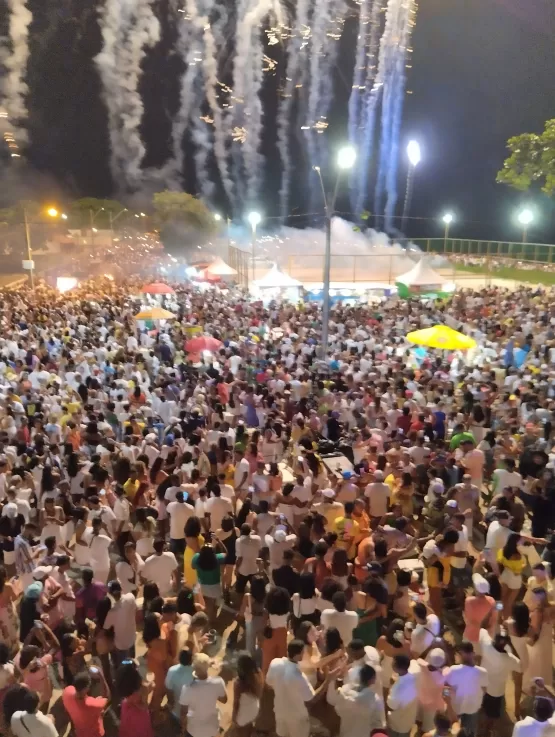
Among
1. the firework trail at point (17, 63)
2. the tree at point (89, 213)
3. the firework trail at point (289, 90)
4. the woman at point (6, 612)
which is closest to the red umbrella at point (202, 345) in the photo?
the woman at point (6, 612)

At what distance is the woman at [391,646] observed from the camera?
446cm

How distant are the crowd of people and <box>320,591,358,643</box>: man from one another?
0.01 m

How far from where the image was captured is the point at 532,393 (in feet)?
32.7

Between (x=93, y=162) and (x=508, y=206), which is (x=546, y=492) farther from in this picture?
(x=93, y=162)

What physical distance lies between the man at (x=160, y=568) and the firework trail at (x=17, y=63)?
214 ft

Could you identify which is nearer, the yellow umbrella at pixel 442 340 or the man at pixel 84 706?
the man at pixel 84 706

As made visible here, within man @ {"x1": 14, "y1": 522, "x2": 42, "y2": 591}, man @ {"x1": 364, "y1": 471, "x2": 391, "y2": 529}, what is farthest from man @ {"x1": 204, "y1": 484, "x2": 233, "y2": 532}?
man @ {"x1": 14, "y1": 522, "x2": 42, "y2": 591}

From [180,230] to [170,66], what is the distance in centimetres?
2841

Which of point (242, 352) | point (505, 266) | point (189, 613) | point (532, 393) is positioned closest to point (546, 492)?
point (532, 393)

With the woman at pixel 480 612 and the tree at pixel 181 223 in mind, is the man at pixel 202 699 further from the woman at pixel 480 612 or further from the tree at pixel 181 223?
the tree at pixel 181 223

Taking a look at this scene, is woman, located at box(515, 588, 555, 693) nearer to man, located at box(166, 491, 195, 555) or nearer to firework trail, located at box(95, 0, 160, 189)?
man, located at box(166, 491, 195, 555)

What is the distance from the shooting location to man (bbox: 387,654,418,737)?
4.12 metres

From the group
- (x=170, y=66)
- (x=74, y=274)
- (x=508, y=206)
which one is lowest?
(x=74, y=274)

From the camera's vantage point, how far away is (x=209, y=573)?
5613 millimetres
